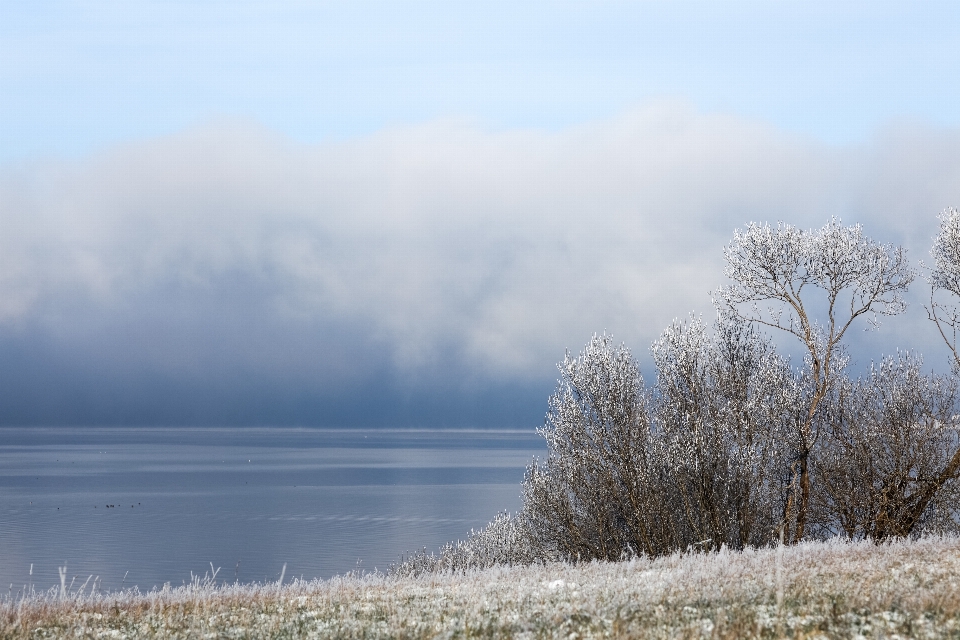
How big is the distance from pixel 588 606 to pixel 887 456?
29914 mm

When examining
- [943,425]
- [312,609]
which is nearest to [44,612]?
[312,609]

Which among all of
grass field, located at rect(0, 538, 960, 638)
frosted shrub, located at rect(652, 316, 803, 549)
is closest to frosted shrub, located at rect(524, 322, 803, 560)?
frosted shrub, located at rect(652, 316, 803, 549)

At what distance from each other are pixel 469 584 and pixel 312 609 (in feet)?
10.5

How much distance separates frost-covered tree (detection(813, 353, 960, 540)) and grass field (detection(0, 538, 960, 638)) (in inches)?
687

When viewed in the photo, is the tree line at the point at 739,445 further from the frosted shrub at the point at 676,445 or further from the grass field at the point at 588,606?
the grass field at the point at 588,606

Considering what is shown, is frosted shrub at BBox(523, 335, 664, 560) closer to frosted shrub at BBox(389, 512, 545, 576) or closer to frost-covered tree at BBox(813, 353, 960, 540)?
frost-covered tree at BBox(813, 353, 960, 540)

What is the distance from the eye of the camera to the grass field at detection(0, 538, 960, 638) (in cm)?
934

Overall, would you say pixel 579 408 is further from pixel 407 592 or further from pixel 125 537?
pixel 125 537

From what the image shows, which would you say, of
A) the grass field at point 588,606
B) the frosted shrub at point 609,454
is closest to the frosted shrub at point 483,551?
the frosted shrub at point 609,454

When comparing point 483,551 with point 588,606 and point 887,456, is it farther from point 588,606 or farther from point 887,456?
point 588,606

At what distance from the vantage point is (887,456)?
3594 cm

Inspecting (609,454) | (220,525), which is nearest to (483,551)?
(609,454)

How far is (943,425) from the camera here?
34.7m

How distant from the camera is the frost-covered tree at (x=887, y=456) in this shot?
1243 inches
